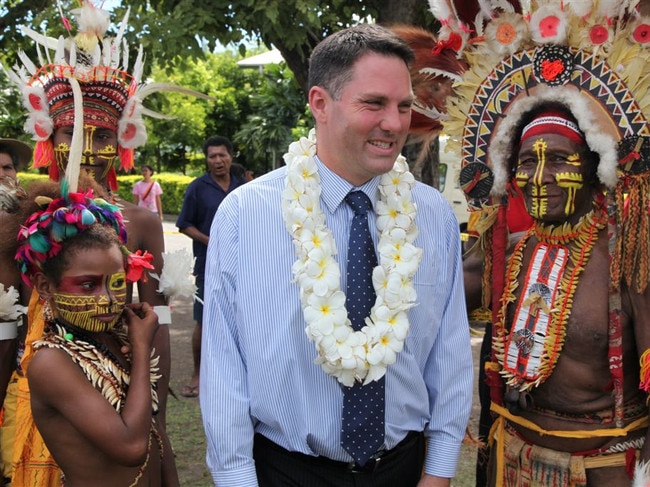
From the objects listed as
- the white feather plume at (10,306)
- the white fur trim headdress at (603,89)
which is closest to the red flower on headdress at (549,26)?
the white fur trim headdress at (603,89)

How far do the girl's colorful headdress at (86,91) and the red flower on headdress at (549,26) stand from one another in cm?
171

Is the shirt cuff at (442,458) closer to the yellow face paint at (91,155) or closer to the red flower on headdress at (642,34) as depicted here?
the red flower on headdress at (642,34)

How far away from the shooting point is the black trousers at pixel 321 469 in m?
2.53

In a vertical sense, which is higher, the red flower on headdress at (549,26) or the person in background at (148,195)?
the red flower on headdress at (549,26)

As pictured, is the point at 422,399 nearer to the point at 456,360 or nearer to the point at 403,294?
the point at 456,360

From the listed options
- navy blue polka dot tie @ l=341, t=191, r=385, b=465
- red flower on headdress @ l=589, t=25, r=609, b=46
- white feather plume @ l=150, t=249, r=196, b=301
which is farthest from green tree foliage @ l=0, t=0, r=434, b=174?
red flower on headdress @ l=589, t=25, r=609, b=46

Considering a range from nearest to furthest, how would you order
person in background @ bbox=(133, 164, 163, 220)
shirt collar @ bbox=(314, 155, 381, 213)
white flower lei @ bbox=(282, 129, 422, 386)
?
white flower lei @ bbox=(282, 129, 422, 386) < shirt collar @ bbox=(314, 155, 381, 213) < person in background @ bbox=(133, 164, 163, 220)

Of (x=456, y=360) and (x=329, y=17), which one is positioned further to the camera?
(x=329, y=17)

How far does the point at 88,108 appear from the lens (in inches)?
150

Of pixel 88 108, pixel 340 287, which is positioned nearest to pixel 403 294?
pixel 340 287

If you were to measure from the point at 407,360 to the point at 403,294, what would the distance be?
24cm

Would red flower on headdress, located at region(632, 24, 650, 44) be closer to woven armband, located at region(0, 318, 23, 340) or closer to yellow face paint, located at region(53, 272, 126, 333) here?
yellow face paint, located at region(53, 272, 126, 333)

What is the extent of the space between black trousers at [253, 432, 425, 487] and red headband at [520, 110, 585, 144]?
143 cm

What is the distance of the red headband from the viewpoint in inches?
126
